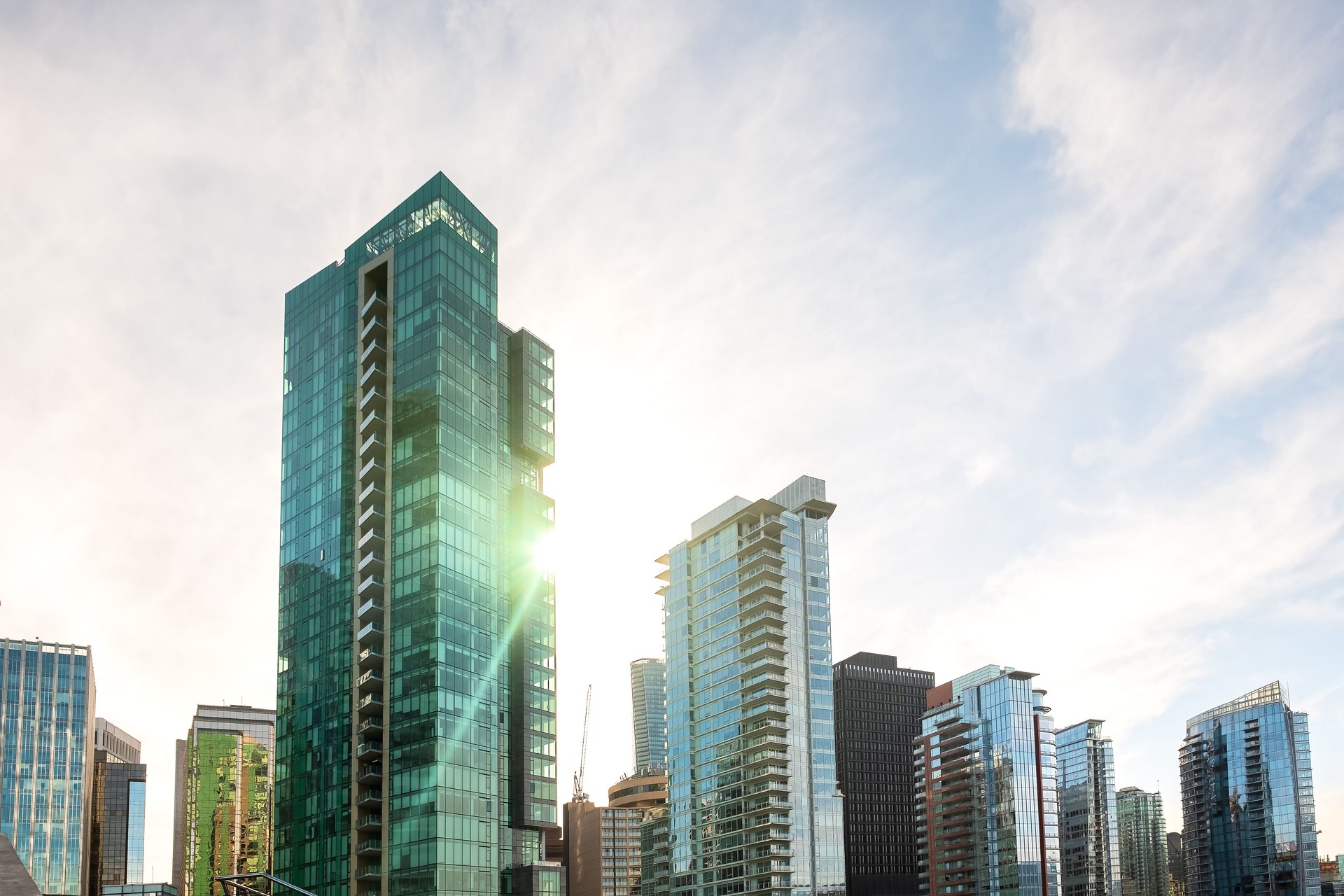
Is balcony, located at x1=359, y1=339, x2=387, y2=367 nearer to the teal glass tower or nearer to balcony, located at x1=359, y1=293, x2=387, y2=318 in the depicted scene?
the teal glass tower

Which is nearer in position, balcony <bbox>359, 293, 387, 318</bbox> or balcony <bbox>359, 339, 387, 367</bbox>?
balcony <bbox>359, 339, 387, 367</bbox>

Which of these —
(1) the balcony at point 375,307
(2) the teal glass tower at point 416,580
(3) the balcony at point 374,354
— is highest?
(1) the balcony at point 375,307

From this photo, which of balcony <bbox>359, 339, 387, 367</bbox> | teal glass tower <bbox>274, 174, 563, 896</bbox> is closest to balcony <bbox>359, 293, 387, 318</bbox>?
teal glass tower <bbox>274, 174, 563, 896</bbox>

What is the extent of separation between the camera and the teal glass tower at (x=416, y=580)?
437 ft

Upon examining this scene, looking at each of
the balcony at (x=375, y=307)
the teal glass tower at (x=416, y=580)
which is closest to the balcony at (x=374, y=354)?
the teal glass tower at (x=416, y=580)

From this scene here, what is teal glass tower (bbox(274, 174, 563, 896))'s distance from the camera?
Answer: 133 metres

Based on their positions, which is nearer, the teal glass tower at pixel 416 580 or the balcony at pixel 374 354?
the teal glass tower at pixel 416 580

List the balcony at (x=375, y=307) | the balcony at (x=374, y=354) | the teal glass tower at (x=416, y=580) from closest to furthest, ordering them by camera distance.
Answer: the teal glass tower at (x=416, y=580)
the balcony at (x=374, y=354)
the balcony at (x=375, y=307)

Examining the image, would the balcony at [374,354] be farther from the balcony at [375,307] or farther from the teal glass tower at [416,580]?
the balcony at [375,307]

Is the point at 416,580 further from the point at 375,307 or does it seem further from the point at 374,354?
the point at 375,307

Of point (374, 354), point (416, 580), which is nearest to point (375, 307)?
point (374, 354)

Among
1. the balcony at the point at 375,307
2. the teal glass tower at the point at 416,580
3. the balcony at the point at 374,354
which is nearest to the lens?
the teal glass tower at the point at 416,580

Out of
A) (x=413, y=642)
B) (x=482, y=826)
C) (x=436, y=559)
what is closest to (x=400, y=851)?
(x=482, y=826)

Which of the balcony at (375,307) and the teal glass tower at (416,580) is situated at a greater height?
the balcony at (375,307)
